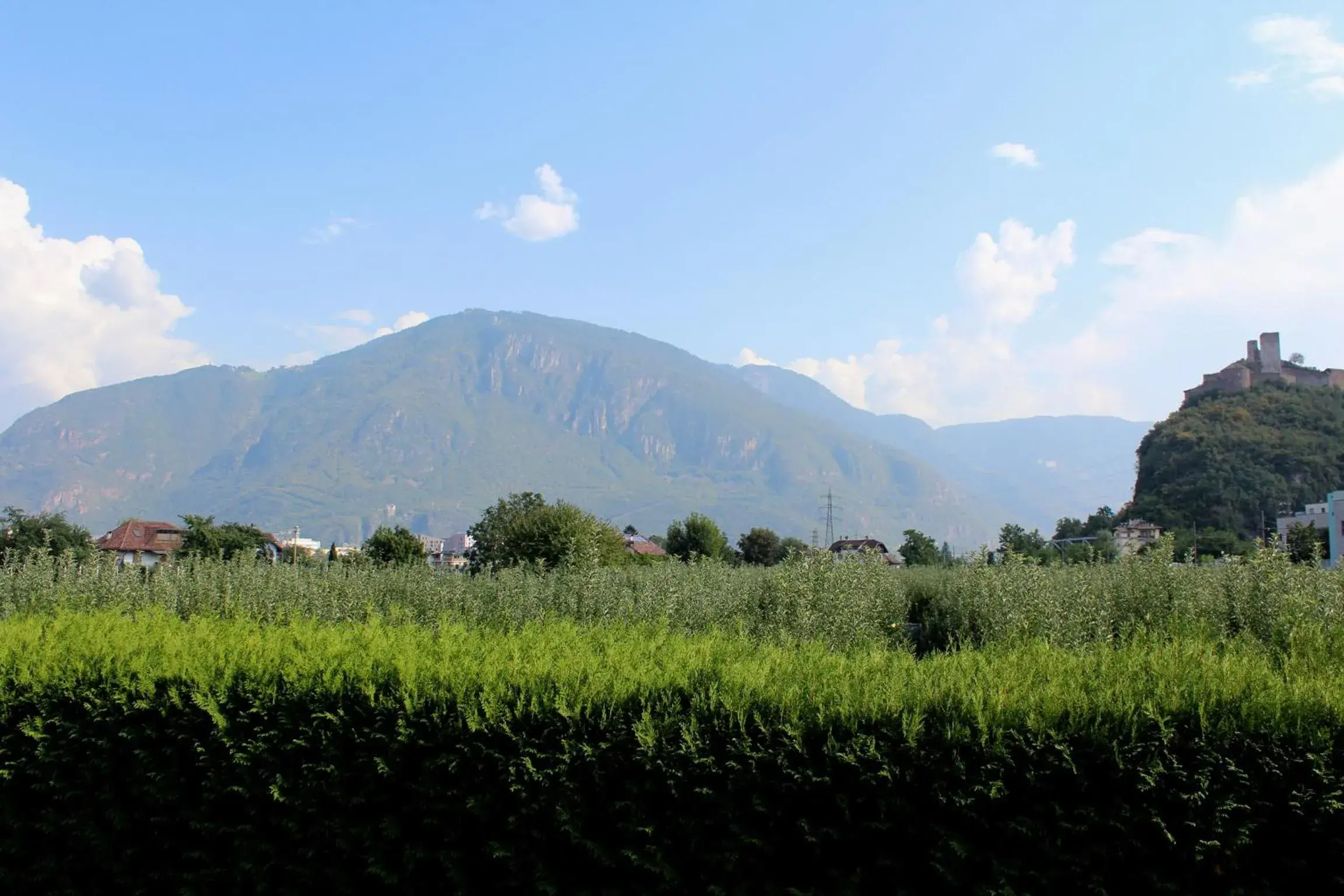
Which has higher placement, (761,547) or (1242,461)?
(1242,461)

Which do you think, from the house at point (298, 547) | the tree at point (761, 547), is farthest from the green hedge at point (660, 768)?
the tree at point (761, 547)

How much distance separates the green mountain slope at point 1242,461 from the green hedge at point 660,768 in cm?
8663

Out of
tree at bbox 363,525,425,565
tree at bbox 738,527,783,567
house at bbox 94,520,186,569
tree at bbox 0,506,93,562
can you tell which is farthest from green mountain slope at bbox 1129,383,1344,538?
house at bbox 94,520,186,569

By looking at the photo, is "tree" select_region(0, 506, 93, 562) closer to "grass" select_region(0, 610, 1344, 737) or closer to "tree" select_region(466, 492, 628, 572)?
"tree" select_region(466, 492, 628, 572)

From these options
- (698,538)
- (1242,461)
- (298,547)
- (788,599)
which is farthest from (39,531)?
(1242,461)

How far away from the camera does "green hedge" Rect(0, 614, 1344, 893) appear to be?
3723mm

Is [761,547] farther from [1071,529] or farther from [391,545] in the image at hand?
[1071,529]

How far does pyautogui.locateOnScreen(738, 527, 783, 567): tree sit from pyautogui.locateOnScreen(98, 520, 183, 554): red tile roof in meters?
52.6

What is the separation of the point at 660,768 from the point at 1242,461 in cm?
10378

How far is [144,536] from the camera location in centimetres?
9862

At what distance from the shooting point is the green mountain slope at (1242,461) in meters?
87.8

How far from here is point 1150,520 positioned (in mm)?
88688

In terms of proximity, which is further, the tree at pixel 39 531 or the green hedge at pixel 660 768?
the tree at pixel 39 531

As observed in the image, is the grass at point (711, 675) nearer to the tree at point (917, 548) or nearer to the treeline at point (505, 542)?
the treeline at point (505, 542)
